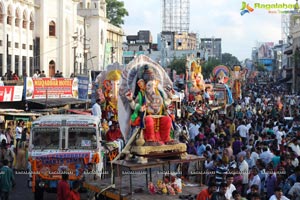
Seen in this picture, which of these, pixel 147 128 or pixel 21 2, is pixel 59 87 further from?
pixel 147 128

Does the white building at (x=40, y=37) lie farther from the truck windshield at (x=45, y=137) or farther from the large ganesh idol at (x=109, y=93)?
the truck windshield at (x=45, y=137)

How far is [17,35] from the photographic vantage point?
149ft

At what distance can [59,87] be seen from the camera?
31.9m

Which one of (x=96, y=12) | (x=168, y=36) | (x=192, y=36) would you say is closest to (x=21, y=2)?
(x=96, y=12)

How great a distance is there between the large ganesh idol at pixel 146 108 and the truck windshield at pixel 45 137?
2.39m

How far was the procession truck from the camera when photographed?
Result: 14938 mm

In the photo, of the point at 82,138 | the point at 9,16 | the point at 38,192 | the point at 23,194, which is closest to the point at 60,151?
the point at 82,138

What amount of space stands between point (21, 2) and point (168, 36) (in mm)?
81921

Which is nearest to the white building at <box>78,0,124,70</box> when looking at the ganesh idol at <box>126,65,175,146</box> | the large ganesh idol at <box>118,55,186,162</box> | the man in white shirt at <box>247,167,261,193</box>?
the large ganesh idol at <box>118,55,186,162</box>

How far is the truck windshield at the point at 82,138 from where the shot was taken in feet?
50.2

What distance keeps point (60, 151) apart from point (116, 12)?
3020 inches

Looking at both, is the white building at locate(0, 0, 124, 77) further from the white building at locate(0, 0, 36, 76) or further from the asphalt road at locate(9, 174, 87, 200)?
the asphalt road at locate(9, 174, 87, 200)

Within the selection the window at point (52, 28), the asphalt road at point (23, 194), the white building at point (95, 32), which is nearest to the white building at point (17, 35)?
the window at point (52, 28)

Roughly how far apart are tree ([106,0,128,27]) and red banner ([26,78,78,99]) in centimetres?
5718
